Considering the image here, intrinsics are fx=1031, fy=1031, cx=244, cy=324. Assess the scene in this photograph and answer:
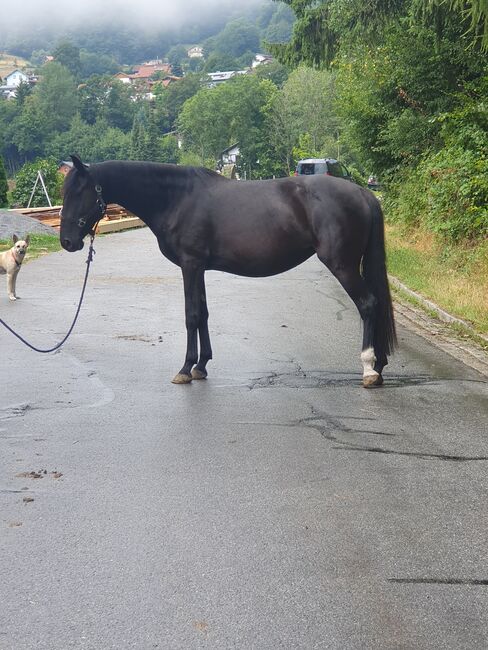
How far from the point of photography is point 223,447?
6.93 meters

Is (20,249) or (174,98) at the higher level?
(20,249)

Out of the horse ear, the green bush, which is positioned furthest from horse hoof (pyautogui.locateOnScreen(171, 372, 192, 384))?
the green bush

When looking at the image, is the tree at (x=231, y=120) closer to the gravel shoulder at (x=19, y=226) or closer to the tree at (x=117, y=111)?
the tree at (x=117, y=111)

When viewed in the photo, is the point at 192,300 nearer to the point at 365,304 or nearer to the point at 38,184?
the point at 365,304

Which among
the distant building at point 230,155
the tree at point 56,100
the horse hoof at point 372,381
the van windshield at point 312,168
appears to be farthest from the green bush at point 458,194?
the tree at point 56,100

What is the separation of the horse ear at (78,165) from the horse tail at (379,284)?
8.58ft

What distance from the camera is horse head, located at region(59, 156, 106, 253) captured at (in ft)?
31.0

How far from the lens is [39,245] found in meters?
25.3

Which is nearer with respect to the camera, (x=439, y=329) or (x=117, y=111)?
(x=439, y=329)

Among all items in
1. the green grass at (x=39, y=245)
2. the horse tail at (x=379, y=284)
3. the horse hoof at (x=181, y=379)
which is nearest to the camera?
the horse hoof at (x=181, y=379)

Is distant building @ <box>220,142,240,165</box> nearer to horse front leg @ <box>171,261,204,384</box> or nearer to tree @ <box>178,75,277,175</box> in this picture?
tree @ <box>178,75,277,175</box>

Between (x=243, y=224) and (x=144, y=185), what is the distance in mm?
986

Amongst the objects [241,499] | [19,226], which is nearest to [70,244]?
[241,499]

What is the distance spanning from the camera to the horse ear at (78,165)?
356 inches
